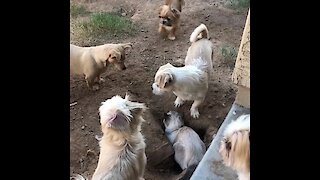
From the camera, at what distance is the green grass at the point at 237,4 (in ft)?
22.0

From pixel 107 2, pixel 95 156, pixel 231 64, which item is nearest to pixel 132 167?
pixel 95 156

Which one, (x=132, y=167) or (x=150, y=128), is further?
(x=150, y=128)

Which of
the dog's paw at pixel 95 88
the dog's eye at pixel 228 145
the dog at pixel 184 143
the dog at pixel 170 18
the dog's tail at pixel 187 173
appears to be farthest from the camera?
the dog at pixel 170 18

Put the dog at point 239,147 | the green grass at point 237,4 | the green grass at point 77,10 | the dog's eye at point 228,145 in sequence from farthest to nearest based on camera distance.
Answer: the green grass at point 237,4 < the green grass at point 77,10 < the dog's eye at point 228,145 < the dog at point 239,147

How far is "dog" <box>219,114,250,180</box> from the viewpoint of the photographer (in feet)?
8.50

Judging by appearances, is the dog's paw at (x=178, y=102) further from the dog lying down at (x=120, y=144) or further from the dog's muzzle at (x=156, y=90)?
the dog lying down at (x=120, y=144)

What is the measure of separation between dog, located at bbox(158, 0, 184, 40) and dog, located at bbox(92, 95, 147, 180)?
233 centimetres

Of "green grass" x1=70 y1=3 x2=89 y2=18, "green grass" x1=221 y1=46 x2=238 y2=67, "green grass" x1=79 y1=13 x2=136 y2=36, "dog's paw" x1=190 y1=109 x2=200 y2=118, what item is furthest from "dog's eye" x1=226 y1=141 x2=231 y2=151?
"green grass" x1=70 y1=3 x2=89 y2=18

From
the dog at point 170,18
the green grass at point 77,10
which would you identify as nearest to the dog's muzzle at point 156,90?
the dog at point 170,18

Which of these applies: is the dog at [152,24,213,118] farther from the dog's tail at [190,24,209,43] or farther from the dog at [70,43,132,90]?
the dog at [70,43,132,90]

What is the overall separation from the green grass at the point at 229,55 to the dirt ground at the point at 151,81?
5 cm
